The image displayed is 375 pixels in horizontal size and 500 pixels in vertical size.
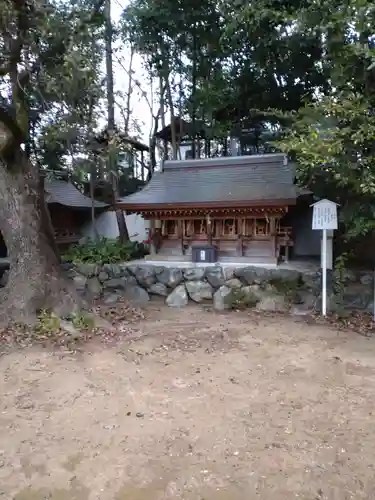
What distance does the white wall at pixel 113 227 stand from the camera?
14453mm

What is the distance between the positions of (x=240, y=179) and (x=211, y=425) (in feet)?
24.5

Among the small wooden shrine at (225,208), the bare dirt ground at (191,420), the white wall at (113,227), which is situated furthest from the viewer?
the white wall at (113,227)

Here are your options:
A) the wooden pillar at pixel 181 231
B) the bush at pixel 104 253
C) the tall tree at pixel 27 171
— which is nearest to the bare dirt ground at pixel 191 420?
the tall tree at pixel 27 171

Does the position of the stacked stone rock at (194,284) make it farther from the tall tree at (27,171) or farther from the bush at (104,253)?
the tall tree at (27,171)

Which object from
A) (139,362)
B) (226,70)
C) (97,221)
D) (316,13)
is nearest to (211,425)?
(139,362)

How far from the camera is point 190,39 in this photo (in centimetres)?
1245

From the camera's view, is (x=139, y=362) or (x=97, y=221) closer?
(x=139, y=362)

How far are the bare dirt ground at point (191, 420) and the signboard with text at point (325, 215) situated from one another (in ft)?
6.77

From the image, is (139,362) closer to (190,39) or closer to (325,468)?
(325,468)

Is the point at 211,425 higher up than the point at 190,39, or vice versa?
the point at 190,39

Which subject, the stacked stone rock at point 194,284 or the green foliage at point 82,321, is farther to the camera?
the stacked stone rock at point 194,284

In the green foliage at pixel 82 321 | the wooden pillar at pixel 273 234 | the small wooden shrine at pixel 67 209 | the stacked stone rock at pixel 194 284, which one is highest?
the small wooden shrine at pixel 67 209

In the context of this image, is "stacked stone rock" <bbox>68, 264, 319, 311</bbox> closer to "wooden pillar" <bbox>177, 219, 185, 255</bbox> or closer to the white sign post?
the white sign post

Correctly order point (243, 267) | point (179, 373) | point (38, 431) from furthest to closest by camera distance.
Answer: point (243, 267), point (179, 373), point (38, 431)
